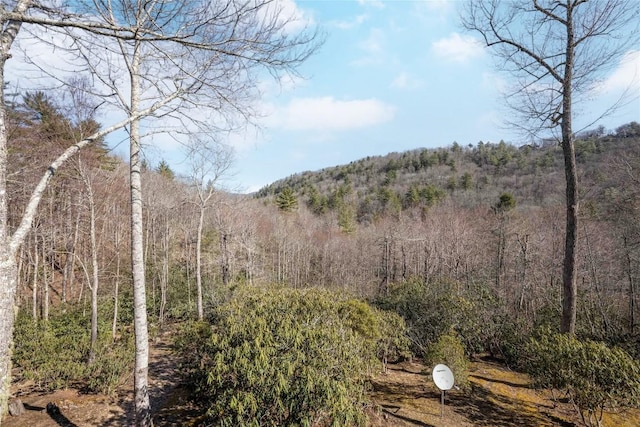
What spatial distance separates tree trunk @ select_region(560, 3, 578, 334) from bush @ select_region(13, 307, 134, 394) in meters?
9.99

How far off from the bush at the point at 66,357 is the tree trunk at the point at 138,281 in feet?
12.9

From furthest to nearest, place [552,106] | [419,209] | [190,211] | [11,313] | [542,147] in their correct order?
[419,209] < [190,211] < [542,147] < [552,106] < [11,313]

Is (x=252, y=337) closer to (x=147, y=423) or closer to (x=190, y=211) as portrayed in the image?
(x=147, y=423)

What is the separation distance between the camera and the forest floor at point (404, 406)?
227 inches

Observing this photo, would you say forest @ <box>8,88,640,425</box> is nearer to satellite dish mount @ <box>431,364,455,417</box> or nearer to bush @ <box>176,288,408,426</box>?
bush @ <box>176,288,408,426</box>

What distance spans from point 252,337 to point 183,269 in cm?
1739

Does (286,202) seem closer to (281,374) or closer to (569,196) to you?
(569,196)

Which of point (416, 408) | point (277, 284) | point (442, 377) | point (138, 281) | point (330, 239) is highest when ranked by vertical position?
point (138, 281)

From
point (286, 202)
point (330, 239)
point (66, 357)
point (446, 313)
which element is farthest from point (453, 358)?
point (286, 202)

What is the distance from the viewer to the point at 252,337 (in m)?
4.12

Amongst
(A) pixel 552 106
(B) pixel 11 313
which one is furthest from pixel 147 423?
(A) pixel 552 106

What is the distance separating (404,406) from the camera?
6.30 m

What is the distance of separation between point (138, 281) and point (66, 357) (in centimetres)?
615

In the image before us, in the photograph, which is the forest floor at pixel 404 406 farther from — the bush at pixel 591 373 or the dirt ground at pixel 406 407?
the bush at pixel 591 373
